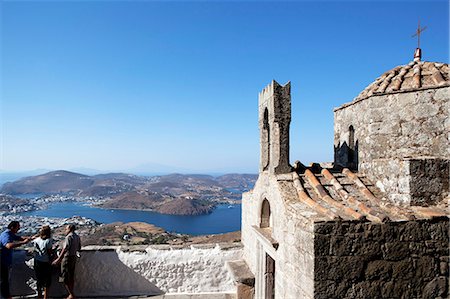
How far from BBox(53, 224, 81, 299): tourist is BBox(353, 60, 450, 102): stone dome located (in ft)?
19.8

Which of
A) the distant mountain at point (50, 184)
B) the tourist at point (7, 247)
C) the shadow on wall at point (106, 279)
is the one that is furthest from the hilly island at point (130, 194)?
the tourist at point (7, 247)

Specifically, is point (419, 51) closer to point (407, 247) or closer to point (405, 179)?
point (405, 179)

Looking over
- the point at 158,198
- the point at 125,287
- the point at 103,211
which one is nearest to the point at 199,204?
the point at 158,198

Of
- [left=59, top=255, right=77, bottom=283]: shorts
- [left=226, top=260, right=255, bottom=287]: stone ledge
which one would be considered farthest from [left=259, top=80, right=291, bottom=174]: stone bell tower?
[left=59, top=255, right=77, bottom=283]: shorts

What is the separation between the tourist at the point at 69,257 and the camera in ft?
18.4

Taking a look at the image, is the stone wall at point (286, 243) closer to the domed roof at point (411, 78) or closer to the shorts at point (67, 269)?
the domed roof at point (411, 78)

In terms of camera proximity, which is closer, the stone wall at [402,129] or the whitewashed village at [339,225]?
the whitewashed village at [339,225]

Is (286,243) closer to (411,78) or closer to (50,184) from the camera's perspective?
(411,78)

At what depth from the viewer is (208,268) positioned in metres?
6.57

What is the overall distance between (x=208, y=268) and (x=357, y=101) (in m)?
4.67

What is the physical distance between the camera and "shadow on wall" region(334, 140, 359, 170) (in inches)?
238

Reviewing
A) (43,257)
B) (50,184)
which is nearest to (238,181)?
(50,184)

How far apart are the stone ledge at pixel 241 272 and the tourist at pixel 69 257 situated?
10.1ft

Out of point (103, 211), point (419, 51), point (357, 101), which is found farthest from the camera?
point (103, 211)
